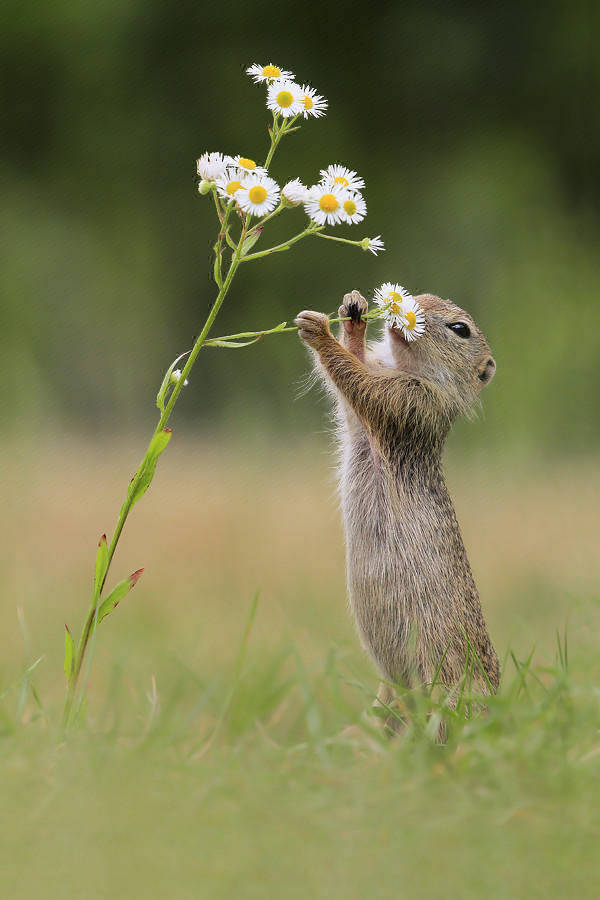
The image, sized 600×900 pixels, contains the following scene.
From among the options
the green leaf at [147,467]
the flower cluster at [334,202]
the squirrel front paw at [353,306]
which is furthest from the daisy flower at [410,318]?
the green leaf at [147,467]

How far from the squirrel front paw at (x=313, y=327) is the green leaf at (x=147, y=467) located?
0.47 m

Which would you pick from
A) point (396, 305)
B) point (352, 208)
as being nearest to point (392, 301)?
point (396, 305)

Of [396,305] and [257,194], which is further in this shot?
[396,305]

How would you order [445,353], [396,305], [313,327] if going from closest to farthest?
[396,305] → [313,327] → [445,353]

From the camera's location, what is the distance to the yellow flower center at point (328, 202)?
44.6 inches

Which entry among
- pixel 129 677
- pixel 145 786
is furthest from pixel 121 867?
pixel 129 677

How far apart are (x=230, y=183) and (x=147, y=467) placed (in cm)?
36

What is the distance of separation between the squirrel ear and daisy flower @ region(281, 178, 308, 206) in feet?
2.46

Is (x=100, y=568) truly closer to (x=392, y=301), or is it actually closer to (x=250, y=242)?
(x=250, y=242)

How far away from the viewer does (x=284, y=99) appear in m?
1.15

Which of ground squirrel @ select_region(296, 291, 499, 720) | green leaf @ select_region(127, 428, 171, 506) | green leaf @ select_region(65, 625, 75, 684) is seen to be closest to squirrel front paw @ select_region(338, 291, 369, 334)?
ground squirrel @ select_region(296, 291, 499, 720)

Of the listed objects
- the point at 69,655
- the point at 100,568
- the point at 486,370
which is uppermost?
the point at 486,370

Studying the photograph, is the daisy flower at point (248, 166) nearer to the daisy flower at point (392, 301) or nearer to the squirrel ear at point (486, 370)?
the daisy flower at point (392, 301)

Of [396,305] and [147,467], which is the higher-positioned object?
[396,305]
